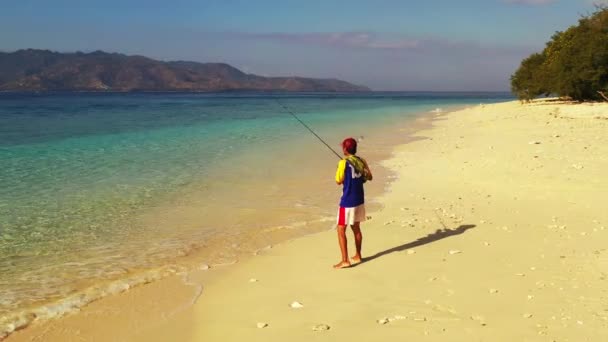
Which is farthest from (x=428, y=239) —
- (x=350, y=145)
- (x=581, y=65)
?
(x=581, y=65)

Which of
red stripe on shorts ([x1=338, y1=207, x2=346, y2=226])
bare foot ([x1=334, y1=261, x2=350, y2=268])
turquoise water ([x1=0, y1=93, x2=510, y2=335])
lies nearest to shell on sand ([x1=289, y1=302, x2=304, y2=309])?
bare foot ([x1=334, y1=261, x2=350, y2=268])

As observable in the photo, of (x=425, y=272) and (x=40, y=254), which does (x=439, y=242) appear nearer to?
(x=425, y=272)

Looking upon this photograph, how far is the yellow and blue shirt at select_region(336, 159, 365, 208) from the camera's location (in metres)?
6.60

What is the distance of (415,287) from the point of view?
553 centimetres

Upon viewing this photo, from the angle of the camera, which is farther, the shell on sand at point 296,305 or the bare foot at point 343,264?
the bare foot at point 343,264

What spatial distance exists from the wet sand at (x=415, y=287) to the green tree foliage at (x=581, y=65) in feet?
82.8

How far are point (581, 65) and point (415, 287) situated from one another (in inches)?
1265

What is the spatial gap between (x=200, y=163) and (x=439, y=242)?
36.4ft

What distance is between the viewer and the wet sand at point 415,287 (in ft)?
15.0

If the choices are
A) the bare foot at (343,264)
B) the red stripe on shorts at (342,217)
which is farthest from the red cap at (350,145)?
the bare foot at (343,264)

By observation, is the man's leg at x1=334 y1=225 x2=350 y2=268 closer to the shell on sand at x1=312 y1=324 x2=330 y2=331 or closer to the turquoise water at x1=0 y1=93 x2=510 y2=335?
the shell on sand at x1=312 y1=324 x2=330 y2=331

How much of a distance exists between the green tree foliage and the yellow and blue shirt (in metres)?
30.6

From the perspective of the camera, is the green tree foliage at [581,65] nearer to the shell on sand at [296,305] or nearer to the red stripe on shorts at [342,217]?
the red stripe on shorts at [342,217]

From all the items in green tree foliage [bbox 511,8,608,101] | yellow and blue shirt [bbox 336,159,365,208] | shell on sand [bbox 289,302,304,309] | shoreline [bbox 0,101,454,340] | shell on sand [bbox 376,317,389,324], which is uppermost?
green tree foliage [bbox 511,8,608,101]
